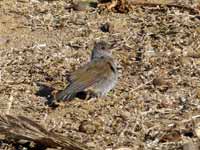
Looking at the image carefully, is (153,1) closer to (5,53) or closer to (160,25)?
(160,25)

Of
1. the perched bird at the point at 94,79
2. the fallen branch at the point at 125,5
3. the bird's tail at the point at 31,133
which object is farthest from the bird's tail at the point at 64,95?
the fallen branch at the point at 125,5

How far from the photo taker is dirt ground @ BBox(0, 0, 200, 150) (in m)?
7.72

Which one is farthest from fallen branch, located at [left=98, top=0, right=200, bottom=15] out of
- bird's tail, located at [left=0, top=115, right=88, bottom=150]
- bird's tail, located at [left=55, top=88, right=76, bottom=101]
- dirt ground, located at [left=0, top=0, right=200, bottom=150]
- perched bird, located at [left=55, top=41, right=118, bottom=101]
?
bird's tail, located at [left=0, top=115, right=88, bottom=150]

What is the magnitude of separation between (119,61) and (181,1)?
2.08 meters

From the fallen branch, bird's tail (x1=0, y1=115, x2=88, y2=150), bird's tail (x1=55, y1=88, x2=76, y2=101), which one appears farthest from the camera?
the fallen branch

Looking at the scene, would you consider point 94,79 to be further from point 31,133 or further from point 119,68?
point 31,133

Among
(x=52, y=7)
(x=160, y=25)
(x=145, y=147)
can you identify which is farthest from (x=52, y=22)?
(x=145, y=147)

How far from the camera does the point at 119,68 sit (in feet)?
30.5

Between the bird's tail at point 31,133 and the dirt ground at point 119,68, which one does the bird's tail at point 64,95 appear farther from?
the bird's tail at point 31,133

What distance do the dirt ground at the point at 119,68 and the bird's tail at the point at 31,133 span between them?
0.90 feet

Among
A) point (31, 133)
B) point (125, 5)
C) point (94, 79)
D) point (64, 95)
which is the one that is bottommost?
point (31, 133)

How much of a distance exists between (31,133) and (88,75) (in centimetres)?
157

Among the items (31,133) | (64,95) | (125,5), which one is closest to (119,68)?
(64,95)

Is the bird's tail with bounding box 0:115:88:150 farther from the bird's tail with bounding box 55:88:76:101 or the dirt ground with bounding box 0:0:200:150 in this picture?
the bird's tail with bounding box 55:88:76:101
